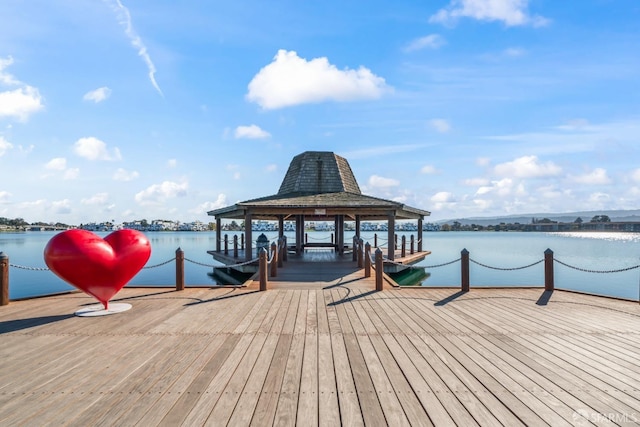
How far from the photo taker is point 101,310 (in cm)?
738

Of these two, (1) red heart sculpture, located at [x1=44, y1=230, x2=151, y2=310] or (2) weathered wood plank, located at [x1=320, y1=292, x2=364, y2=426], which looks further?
(1) red heart sculpture, located at [x1=44, y1=230, x2=151, y2=310]

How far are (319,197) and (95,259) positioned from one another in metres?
11.8

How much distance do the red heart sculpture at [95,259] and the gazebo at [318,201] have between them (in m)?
8.26

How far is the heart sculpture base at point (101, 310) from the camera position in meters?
7.11

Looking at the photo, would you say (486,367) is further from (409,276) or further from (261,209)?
(409,276)

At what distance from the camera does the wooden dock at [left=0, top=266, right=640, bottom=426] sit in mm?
3324

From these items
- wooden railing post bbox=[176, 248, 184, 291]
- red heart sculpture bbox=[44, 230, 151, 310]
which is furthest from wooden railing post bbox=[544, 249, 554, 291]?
red heart sculpture bbox=[44, 230, 151, 310]

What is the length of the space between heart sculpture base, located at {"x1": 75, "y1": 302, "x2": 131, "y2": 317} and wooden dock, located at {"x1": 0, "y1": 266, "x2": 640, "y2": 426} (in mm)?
221

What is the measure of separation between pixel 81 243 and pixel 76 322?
151 centimetres

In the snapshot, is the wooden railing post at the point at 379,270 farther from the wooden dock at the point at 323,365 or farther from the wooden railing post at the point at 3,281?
the wooden railing post at the point at 3,281

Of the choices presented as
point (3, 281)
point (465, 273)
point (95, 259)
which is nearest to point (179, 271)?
point (95, 259)

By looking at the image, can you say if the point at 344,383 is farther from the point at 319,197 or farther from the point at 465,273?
the point at 319,197

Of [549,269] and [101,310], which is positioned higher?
[549,269]

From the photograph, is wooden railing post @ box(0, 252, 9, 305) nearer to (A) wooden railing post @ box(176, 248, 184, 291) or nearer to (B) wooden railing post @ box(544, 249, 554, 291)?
(A) wooden railing post @ box(176, 248, 184, 291)
